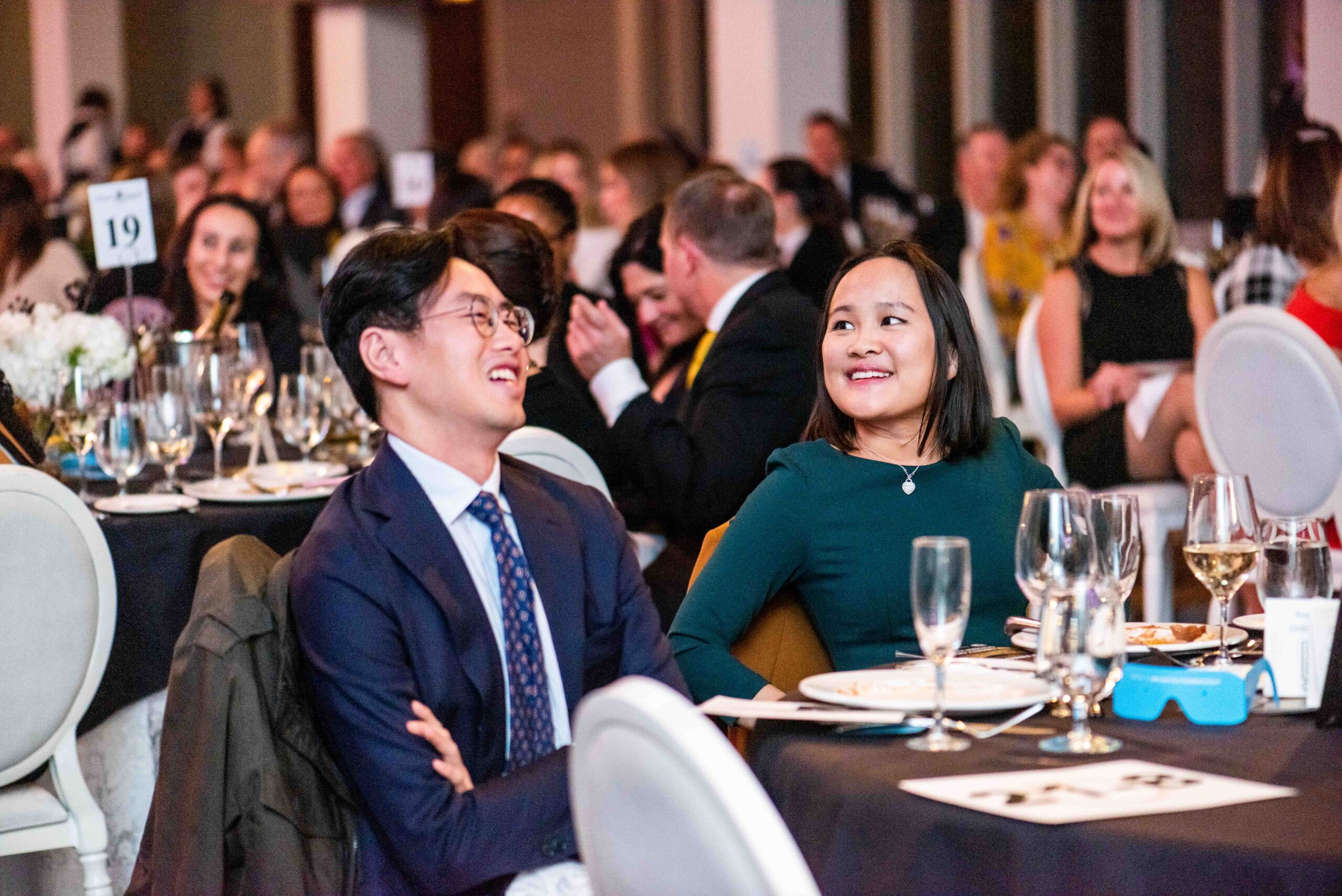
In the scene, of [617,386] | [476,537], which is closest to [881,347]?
[476,537]

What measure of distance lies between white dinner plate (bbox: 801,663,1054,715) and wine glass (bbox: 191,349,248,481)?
1.96 metres

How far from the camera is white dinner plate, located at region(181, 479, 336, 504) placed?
316 centimetres

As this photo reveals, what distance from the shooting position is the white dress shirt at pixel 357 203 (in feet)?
31.7

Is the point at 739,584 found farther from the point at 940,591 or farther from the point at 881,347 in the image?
the point at 940,591

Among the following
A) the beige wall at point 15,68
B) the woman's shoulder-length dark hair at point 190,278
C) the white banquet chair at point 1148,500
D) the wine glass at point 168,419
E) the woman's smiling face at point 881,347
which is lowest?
the white banquet chair at point 1148,500

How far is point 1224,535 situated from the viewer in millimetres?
2027

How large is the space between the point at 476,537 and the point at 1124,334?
3.43m

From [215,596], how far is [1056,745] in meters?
0.98

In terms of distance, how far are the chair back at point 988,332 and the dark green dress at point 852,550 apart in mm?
3806

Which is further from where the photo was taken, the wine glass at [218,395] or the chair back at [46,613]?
the wine glass at [218,395]

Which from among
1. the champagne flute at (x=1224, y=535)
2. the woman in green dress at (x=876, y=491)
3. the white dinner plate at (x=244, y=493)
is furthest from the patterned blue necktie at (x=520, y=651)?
the white dinner plate at (x=244, y=493)

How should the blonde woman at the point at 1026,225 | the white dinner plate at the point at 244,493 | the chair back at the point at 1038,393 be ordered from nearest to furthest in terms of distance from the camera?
1. the white dinner plate at the point at 244,493
2. the chair back at the point at 1038,393
3. the blonde woman at the point at 1026,225

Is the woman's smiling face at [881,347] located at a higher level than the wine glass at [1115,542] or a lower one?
higher

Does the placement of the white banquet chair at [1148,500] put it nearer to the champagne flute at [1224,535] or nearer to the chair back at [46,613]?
the champagne flute at [1224,535]
